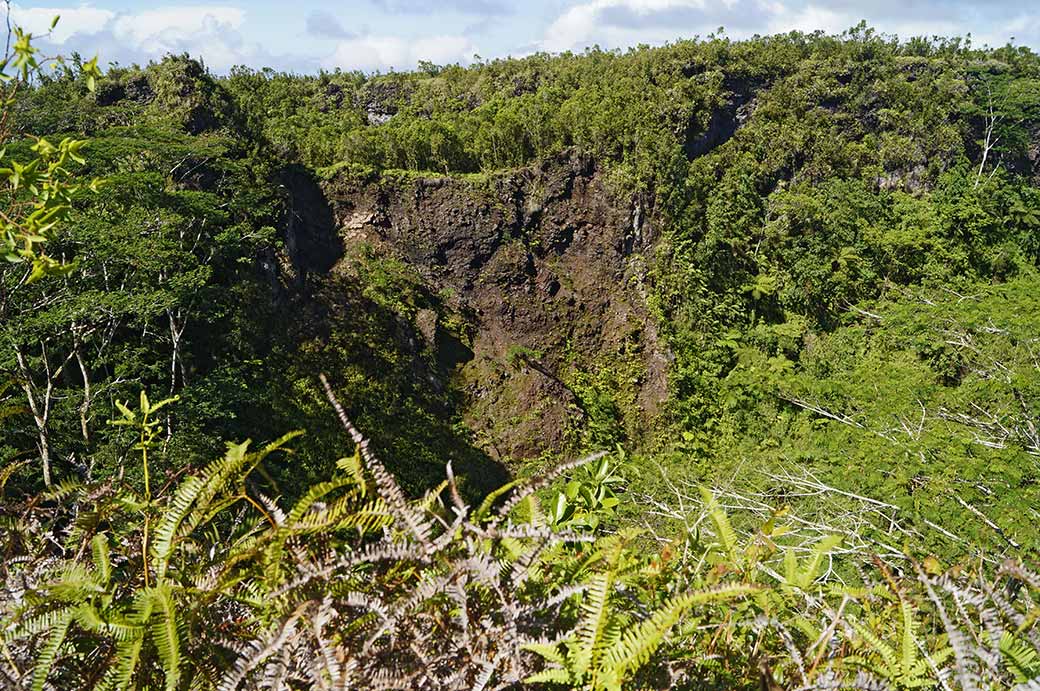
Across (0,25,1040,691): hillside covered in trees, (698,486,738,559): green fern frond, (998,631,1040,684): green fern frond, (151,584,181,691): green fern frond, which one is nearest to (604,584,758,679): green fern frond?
(0,25,1040,691): hillside covered in trees

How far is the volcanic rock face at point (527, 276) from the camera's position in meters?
10.1

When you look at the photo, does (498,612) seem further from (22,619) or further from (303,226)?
(303,226)

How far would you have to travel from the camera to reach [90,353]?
620cm

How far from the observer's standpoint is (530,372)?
398 inches

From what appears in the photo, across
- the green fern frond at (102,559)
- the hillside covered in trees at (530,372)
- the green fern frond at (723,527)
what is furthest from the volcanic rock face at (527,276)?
the green fern frond at (102,559)

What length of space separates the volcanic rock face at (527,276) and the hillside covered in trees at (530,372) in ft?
0.19

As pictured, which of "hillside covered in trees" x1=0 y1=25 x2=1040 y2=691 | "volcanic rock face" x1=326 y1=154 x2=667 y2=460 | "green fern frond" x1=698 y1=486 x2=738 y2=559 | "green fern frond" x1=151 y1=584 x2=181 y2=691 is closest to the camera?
"green fern frond" x1=151 y1=584 x2=181 y2=691

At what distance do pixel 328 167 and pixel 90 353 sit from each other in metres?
5.29

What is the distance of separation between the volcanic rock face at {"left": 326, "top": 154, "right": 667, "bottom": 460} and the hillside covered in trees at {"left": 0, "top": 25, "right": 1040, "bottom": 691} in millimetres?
59

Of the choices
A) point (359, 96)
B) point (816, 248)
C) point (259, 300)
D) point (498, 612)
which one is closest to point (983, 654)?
point (498, 612)

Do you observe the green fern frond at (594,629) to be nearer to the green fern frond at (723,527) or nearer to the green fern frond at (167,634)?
the green fern frond at (723,527)

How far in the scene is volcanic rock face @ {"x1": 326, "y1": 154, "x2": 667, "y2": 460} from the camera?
10.1m

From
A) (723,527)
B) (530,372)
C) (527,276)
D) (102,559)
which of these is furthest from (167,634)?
(527,276)

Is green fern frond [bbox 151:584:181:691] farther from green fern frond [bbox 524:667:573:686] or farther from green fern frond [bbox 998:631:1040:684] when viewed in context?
green fern frond [bbox 998:631:1040:684]
